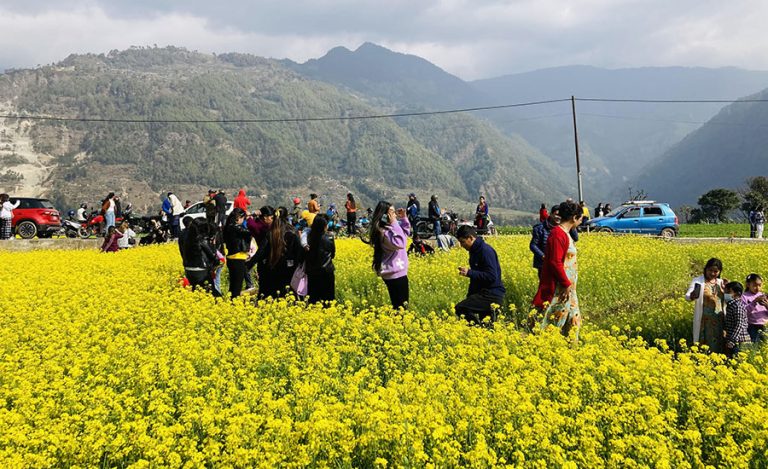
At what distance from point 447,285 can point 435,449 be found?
8.07 m

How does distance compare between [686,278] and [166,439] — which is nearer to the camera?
[166,439]

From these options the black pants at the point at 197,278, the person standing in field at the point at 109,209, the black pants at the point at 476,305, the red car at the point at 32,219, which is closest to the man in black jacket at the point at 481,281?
the black pants at the point at 476,305

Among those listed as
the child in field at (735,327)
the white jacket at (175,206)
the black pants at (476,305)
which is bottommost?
the child in field at (735,327)

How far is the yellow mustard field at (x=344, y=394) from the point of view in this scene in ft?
13.2

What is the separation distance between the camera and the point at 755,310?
805cm

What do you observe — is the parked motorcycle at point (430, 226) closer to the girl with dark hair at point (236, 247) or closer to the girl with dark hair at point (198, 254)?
the girl with dark hair at point (236, 247)

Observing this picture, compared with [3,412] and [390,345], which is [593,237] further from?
[3,412]

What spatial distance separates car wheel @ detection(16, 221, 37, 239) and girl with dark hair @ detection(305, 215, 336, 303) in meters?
20.1

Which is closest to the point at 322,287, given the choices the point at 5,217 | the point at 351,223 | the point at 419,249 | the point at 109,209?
the point at 419,249

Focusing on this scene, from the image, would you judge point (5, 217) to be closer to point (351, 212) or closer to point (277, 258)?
point (351, 212)

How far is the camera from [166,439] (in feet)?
13.1

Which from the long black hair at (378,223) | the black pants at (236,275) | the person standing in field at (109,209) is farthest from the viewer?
the person standing in field at (109,209)

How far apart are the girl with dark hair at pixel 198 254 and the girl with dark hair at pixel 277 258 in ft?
3.07

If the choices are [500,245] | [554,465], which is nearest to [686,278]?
[500,245]
